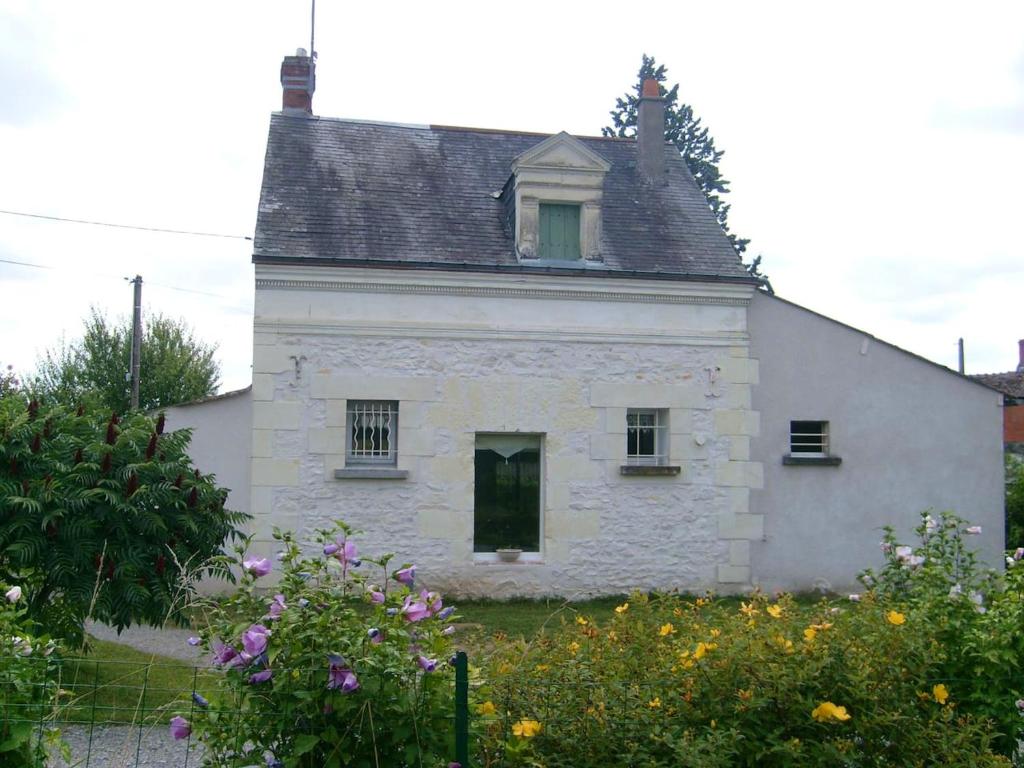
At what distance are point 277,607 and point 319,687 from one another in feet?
1.14

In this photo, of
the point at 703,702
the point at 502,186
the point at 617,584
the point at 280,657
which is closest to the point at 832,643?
the point at 703,702

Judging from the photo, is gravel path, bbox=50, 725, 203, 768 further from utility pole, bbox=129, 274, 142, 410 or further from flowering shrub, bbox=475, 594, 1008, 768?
utility pole, bbox=129, 274, 142, 410

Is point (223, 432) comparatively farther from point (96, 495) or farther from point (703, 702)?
point (703, 702)

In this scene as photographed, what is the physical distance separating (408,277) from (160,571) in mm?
6117

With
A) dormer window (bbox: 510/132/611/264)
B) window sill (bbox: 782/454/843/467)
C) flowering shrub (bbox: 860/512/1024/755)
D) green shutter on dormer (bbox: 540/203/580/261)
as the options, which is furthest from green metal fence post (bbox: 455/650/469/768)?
window sill (bbox: 782/454/843/467)

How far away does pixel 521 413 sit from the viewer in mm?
12469

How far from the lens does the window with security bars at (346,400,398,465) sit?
A: 483 inches

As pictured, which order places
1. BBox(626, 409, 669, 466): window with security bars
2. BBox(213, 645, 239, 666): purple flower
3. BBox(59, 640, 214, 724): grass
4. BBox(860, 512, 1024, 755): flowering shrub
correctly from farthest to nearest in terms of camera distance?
BBox(626, 409, 669, 466): window with security bars, BBox(59, 640, 214, 724): grass, BBox(860, 512, 1024, 755): flowering shrub, BBox(213, 645, 239, 666): purple flower

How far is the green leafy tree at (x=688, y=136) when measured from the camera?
99.2ft

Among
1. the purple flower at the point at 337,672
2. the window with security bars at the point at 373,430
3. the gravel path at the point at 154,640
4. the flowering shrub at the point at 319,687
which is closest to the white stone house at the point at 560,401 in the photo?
the window with security bars at the point at 373,430

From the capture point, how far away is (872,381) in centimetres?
1333

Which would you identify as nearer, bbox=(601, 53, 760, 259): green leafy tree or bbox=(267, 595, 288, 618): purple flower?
bbox=(267, 595, 288, 618): purple flower

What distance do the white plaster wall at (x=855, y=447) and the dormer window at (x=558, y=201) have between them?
8.64 ft

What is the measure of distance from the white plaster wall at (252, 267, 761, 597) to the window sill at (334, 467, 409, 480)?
9cm
